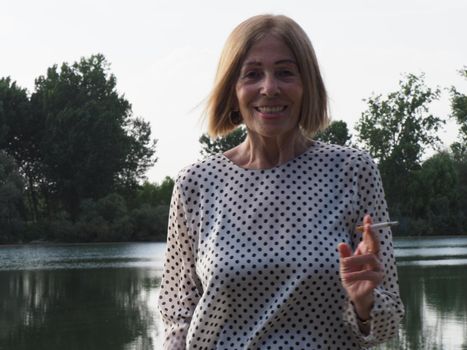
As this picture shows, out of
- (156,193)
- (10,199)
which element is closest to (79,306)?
(10,199)

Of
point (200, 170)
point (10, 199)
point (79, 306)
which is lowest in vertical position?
point (79, 306)

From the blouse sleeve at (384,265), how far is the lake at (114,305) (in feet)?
34.6

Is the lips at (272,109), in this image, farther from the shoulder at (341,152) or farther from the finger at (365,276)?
the finger at (365,276)

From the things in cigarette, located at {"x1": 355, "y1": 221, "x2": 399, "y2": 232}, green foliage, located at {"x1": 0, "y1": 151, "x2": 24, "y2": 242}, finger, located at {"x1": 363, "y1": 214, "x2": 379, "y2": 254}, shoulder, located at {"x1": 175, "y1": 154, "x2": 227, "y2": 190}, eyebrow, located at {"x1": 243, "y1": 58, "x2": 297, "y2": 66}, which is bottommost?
finger, located at {"x1": 363, "y1": 214, "x2": 379, "y2": 254}

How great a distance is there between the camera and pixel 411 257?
124 feet

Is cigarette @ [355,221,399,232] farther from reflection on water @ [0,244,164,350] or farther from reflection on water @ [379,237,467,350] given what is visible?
reflection on water @ [0,244,164,350]

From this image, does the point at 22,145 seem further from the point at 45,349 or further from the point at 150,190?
the point at 45,349

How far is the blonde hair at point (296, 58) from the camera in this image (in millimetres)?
2371

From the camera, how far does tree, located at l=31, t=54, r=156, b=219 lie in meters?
66.4

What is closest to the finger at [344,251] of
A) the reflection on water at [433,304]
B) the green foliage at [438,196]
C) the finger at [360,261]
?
the finger at [360,261]

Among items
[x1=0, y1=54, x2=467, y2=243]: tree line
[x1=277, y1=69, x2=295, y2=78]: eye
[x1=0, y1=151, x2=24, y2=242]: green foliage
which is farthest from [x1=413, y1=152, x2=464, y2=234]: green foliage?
[x1=277, y1=69, x2=295, y2=78]: eye

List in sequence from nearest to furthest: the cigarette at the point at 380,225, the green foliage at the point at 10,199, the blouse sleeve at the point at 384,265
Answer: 1. the cigarette at the point at 380,225
2. the blouse sleeve at the point at 384,265
3. the green foliage at the point at 10,199

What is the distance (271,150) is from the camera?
2.44m

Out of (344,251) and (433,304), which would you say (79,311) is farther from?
(344,251)
